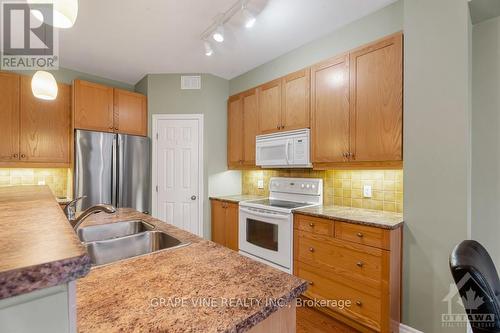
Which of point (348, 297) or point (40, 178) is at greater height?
point (40, 178)

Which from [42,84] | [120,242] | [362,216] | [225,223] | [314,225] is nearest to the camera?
[120,242]

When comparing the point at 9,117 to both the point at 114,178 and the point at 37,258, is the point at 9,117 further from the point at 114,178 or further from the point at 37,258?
the point at 37,258

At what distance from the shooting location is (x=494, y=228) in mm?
1745

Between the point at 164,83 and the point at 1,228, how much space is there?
3.39 m

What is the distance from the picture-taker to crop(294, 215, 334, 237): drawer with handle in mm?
2104

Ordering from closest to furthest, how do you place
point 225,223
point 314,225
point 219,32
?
point 314,225, point 219,32, point 225,223

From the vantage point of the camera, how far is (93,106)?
3125 mm

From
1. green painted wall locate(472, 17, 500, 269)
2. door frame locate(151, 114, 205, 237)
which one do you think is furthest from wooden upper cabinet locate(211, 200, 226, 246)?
green painted wall locate(472, 17, 500, 269)

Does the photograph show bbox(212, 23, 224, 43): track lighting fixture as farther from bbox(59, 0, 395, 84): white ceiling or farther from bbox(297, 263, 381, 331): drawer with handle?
bbox(297, 263, 381, 331): drawer with handle

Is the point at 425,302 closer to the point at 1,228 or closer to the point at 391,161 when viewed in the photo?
the point at 391,161

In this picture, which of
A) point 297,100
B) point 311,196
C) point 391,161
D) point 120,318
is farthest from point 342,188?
point 120,318

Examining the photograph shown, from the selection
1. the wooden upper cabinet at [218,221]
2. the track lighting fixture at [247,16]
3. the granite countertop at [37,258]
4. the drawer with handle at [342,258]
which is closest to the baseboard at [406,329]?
the drawer with handle at [342,258]

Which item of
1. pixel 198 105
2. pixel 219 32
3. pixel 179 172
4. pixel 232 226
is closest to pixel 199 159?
pixel 179 172

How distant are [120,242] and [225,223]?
193 cm
